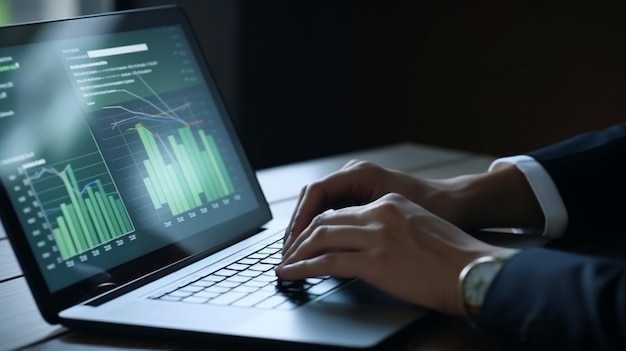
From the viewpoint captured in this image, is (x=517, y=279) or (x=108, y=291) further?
(x=108, y=291)

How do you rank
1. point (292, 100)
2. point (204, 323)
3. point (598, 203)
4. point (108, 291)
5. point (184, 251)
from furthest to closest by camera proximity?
1. point (292, 100)
2. point (598, 203)
3. point (184, 251)
4. point (108, 291)
5. point (204, 323)

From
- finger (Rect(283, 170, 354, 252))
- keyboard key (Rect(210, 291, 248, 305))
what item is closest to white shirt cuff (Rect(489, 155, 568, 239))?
finger (Rect(283, 170, 354, 252))

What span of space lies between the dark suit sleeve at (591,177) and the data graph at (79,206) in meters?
0.57

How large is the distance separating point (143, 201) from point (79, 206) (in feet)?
0.34

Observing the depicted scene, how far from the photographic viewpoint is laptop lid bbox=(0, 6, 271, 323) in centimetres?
94

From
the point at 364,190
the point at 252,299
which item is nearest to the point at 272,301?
the point at 252,299

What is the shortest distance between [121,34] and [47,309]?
15.1 inches

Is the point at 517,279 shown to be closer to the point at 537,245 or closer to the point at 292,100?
the point at 537,245

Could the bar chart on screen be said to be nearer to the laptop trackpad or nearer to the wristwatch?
the laptop trackpad

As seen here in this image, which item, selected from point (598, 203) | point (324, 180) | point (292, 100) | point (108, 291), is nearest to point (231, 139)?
point (324, 180)

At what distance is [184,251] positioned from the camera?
110 cm

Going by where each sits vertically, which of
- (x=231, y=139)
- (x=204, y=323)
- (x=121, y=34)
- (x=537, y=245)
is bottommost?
(x=537, y=245)

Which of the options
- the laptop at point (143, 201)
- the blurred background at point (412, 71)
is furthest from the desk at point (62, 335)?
the blurred background at point (412, 71)

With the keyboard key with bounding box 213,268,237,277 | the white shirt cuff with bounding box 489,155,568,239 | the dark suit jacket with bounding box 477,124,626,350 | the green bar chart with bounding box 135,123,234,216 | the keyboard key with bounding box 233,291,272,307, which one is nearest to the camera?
the dark suit jacket with bounding box 477,124,626,350
